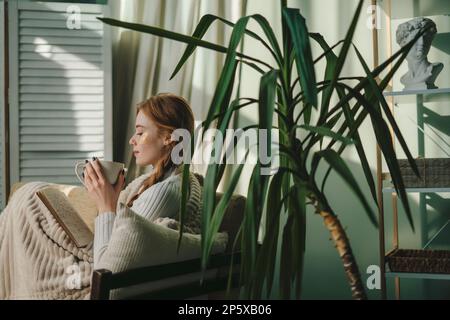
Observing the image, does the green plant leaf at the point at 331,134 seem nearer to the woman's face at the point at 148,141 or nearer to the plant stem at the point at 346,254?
the plant stem at the point at 346,254

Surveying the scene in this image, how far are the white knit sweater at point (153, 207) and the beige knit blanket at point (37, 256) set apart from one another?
2.3 inches

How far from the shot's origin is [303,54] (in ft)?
4.10

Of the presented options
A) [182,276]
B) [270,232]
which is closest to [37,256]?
[182,276]

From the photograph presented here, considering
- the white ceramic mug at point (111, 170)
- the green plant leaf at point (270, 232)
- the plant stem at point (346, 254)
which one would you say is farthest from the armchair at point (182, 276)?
the white ceramic mug at point (111, 170)

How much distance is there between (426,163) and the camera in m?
2.14

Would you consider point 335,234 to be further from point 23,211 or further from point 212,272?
point 23,211

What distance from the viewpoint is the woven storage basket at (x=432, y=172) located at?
2.13 meters

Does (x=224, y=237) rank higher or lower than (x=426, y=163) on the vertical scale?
lower

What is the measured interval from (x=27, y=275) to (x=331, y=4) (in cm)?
166

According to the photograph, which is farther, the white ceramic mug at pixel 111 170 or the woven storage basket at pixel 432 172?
the woven storage basket at pixel 432 172

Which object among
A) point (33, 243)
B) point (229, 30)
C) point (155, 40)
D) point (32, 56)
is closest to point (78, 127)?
point (32, 56)

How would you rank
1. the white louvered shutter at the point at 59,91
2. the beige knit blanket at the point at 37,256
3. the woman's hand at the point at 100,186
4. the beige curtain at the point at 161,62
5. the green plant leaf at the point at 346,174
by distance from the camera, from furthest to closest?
1. the beige curtain at the point at 161,62
2. the white louvered shutter at the point at 59,91
3. the woman's hand at the point at 100,186
4. the beige knit blanket at the point at 37,256
5. the green plant leaf at the point at 346,174

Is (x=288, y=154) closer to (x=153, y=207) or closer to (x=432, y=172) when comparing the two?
(x=153, y=207)

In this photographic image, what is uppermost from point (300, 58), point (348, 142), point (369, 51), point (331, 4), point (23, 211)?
point (331, 4)
